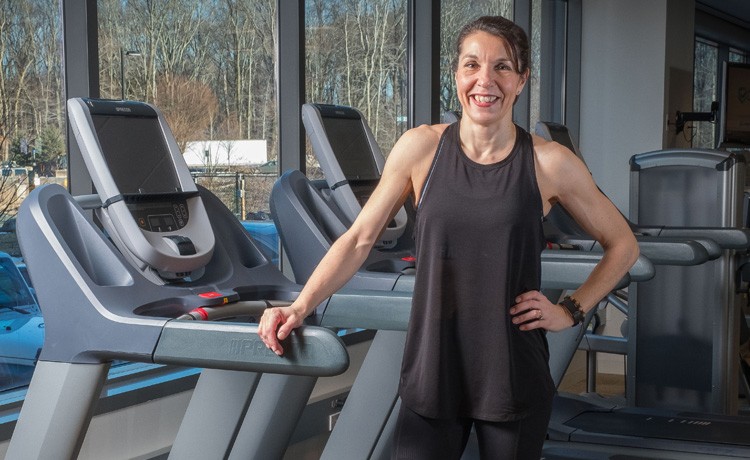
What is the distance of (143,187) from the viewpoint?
2301 mm

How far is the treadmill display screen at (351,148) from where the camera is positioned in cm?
304

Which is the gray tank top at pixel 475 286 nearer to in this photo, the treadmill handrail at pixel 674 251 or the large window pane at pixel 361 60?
the treadmill handrail at pixel 674 251

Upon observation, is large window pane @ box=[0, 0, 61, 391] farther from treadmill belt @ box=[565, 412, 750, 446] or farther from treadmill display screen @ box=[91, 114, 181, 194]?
treadmill belt @ box=[565, 412, 750, 446]

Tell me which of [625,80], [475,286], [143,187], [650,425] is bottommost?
[650,425]

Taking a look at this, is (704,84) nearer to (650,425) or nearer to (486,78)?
(650,425)

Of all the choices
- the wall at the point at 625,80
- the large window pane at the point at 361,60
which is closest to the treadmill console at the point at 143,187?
the large window pane at the point at 361,60

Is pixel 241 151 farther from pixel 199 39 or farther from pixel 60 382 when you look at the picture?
pixel 60 382

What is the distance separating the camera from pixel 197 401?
2244 millimetres

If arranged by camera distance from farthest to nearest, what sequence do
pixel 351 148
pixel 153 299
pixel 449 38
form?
pixel 449 38 → pixel 351 148 → pixel 153 299

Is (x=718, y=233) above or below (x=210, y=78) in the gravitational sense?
below

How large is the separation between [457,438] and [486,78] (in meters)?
0.62

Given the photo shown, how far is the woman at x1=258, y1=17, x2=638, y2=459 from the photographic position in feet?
5.32

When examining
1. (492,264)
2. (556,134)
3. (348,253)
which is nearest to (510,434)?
(492,264)

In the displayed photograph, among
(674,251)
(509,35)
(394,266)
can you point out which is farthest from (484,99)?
(394,266)
